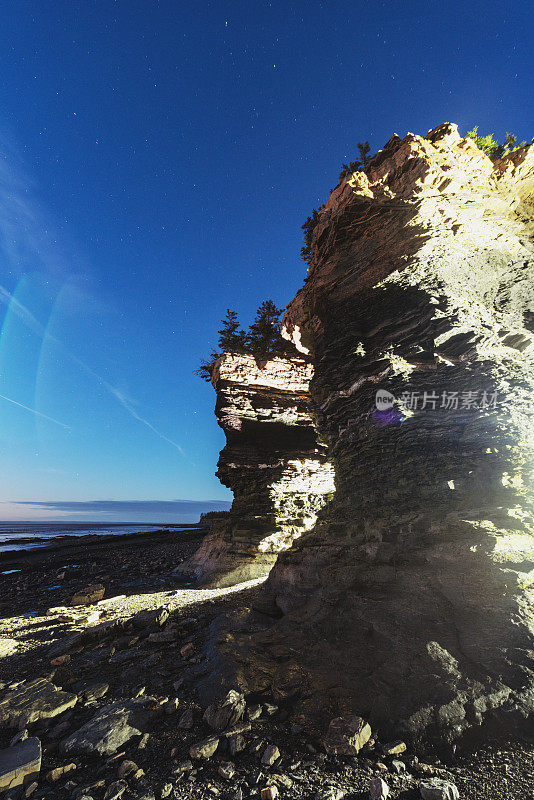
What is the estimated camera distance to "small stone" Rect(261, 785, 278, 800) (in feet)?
9.11

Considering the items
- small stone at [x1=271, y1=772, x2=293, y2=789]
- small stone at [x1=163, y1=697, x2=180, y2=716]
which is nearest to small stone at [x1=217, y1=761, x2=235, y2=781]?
small stone at [x1=271, y1=772, x2=293, y2=789]

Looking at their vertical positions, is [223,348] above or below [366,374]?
above

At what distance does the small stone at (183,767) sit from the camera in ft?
10.2

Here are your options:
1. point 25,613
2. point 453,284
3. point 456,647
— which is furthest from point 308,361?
point 25,613

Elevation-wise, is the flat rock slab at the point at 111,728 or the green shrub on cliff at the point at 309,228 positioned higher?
the green shrub on cliff at the point at 309,228

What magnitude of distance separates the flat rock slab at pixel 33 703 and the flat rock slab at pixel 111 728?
835 millimetres

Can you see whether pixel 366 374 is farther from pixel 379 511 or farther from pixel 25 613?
pixel 25 613

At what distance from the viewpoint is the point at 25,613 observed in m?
10.4

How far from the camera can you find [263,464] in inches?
606

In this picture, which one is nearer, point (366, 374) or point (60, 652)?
point (60, 652)

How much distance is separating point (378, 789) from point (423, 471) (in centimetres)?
454

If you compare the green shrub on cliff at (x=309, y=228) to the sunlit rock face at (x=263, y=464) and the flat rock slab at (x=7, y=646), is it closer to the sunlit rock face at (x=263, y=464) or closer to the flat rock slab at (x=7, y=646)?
the sunlit rock face at (x=263, y=464)

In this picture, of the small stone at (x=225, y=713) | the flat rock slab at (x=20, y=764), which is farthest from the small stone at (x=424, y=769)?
the flat rock slab at (x=20, y=764)

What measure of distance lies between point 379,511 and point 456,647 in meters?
2.64
